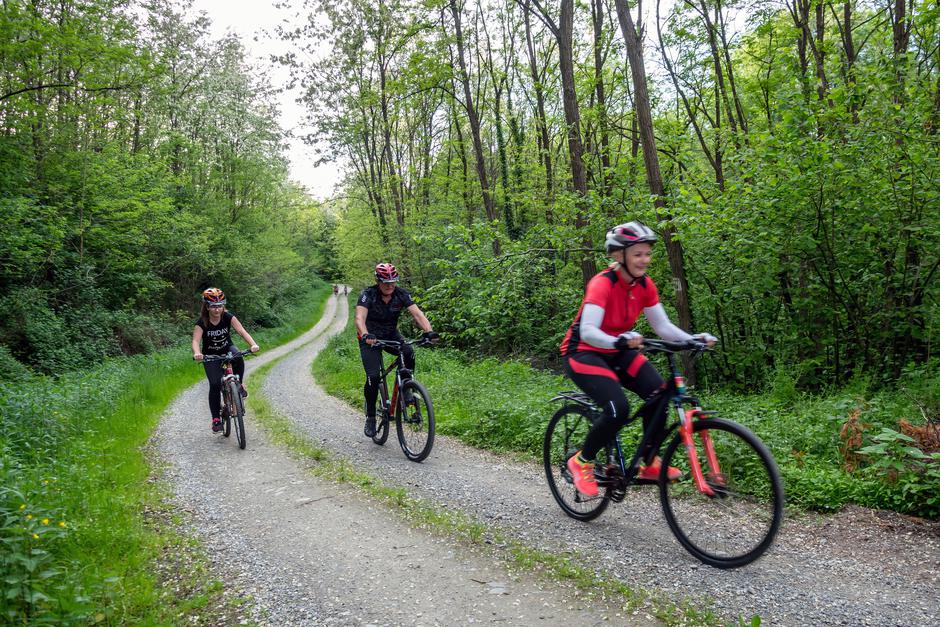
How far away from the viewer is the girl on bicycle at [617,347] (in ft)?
12.3

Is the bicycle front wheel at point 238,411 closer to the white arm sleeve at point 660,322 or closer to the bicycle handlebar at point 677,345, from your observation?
the white arm sleeve at point 660,322

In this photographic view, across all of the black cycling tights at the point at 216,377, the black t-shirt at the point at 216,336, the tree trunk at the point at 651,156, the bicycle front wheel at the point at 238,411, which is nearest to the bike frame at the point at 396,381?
the bicycle front wheel at the point at 238,411

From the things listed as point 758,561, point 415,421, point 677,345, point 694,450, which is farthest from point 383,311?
point 758,561

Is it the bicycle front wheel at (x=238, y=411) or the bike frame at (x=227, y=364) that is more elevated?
the bike frame at (x=227, y=364)

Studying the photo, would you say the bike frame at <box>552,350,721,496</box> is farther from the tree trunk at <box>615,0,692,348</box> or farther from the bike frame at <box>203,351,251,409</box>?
the bike frame at <box>203,351,251,409</box>

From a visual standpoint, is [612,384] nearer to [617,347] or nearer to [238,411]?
[617,347]

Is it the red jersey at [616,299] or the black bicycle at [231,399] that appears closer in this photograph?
the red jersey at [616,299]

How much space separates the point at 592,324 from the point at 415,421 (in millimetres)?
3417

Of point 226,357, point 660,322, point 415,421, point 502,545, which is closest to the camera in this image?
point 502,545

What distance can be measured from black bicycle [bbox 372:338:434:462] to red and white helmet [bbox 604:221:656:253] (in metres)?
3.25

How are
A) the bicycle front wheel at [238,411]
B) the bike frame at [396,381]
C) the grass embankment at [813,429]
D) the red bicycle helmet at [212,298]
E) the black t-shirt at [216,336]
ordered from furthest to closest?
the black t-shirt at [216,336] → the red bicycle helmet at [212,298] → the bicycle front wheel at [238,411] → the bike frame at [396,381] → the grass embankment at [813,429]

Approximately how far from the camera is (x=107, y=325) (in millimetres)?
17203

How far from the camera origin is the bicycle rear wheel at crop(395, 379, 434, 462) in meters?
6.24

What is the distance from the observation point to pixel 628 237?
3.75 metres
